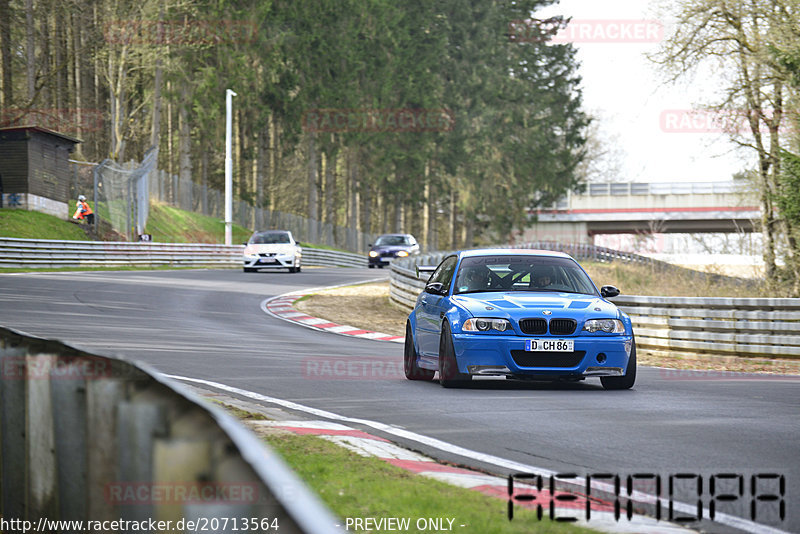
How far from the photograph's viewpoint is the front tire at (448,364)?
1141 centimetres

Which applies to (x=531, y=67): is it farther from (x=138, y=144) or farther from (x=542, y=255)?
(x=542, y=255)

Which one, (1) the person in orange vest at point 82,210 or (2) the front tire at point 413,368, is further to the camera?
(1) the person in orange vest at point 82,210

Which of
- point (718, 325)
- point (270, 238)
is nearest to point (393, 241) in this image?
point (270, 238)

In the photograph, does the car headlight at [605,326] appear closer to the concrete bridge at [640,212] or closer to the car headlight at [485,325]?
the car headlight at [485,325]

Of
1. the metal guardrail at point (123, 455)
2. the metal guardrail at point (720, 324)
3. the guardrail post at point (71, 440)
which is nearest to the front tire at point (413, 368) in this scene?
the metal guardrail at point (720, 324)

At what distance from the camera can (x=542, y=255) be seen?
43.0 ft

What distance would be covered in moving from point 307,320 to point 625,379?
1270 cm

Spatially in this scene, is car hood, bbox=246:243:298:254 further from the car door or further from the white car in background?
the car door

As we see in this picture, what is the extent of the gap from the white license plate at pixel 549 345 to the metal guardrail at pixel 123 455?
21.6ft

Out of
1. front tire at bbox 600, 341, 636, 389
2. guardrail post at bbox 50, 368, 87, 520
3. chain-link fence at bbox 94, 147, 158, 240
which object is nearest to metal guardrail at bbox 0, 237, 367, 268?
chain-link fence at bbox 94, 147, 158, 240

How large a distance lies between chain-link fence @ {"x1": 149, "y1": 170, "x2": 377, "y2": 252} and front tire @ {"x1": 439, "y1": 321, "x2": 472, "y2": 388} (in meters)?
42.5

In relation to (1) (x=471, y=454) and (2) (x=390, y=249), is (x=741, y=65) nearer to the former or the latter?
(2) (x=390, y=249)

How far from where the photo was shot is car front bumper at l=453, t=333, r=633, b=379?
11.2 m

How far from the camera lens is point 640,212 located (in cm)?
8088
